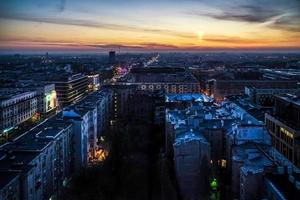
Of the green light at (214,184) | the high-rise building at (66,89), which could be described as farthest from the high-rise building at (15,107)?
the green light at (214,184)

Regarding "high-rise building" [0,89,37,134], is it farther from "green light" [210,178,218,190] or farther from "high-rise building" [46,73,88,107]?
"green light" [210,178,218,190]

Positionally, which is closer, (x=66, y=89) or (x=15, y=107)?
(x=15, y=107)

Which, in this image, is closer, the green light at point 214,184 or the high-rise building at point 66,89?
the green light at point 214,184

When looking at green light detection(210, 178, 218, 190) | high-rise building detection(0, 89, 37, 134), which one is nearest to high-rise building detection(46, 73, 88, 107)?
high-rise building detection(0, 89, 37, 134)

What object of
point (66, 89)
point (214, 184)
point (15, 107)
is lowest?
point (214, 184)

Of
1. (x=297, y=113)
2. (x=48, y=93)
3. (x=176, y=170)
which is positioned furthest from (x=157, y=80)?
(x=176, y=170)

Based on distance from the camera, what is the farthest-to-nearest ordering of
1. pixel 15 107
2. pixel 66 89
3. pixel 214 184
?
pixel 66 89 → pixel 15 107 → pixel 214 184

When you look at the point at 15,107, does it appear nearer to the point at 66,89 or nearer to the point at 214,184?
the point at 66,89

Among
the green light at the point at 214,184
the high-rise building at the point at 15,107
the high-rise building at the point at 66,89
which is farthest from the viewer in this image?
the high-rise building at the point at 66,89

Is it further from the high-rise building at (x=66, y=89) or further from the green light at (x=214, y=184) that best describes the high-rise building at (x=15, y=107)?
the green light at (x=214, y=184)

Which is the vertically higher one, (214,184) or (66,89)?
(66,89)

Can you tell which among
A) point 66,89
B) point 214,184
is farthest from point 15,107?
point 214,184
